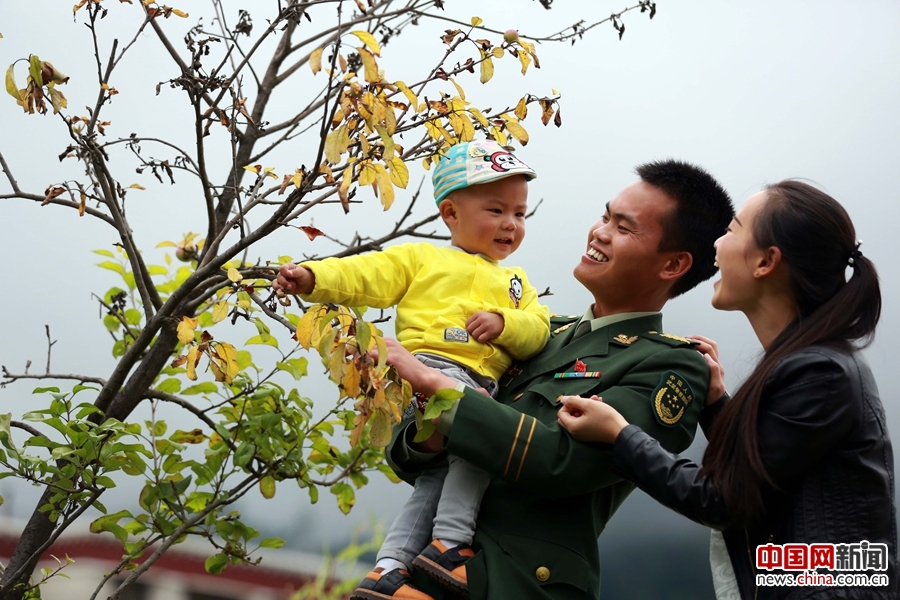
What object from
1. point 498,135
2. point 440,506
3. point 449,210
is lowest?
point 440,506

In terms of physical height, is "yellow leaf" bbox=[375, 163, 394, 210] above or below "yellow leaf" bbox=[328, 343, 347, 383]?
above

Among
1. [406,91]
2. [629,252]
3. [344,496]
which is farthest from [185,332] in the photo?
[344,496]

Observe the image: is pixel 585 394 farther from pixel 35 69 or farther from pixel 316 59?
pixel 35 69

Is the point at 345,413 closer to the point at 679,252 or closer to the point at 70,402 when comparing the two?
the point at 70,402

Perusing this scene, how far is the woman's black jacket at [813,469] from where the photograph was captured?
1.38 m

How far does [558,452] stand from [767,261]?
0.46 m

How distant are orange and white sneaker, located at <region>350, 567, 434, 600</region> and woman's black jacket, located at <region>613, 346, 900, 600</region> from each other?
0.41 meters

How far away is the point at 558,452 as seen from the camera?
1.54 meters

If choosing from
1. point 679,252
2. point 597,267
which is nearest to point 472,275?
point 597,267

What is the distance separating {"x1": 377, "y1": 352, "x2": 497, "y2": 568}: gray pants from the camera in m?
1.61

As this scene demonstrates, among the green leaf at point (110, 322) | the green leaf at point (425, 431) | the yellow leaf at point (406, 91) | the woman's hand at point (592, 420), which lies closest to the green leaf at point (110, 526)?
the green leaf at point (110, 322)

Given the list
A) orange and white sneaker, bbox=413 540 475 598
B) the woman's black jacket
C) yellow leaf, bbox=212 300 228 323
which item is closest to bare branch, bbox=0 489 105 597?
yellow leaf, bbox=212 300 228 323

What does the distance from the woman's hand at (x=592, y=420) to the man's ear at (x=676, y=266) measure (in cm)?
35

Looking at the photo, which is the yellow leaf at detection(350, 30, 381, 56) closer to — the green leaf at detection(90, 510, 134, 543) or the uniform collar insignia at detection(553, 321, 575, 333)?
the uniform collar insignia at detection(553, 321, 575, 333)
